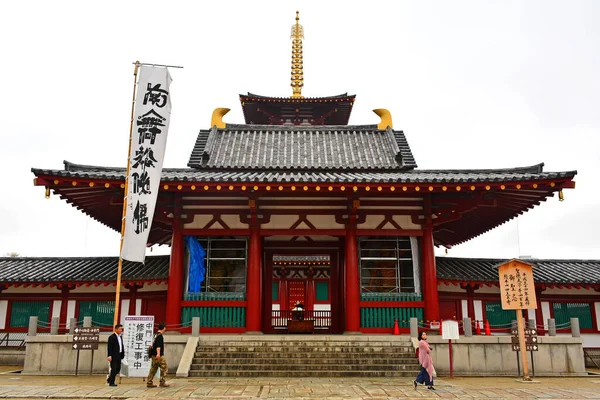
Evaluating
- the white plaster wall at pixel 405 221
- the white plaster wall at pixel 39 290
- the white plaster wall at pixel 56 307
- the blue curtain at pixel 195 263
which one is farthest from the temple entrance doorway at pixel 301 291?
the white plaster wall at pixel 39 290

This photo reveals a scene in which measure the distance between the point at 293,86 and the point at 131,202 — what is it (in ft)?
69.5

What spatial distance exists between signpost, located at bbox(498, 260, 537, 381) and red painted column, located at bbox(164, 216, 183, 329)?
9738 millimetres

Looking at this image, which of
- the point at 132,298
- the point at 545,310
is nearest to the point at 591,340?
the point at 545,310

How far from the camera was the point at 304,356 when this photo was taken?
506 inches

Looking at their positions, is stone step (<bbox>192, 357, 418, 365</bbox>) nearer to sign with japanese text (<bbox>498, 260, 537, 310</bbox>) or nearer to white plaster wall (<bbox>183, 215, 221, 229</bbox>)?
sign with japanese text (<bbox>498, 260, 537, 310</bbox>)

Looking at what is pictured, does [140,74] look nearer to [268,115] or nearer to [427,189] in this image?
[427,189]

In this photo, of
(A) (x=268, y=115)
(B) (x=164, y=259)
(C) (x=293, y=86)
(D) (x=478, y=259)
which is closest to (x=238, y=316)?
(B) (x=164, y=259)

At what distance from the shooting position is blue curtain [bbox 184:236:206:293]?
604 inches

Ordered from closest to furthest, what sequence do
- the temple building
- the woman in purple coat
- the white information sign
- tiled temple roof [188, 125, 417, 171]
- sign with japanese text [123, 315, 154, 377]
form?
the woman in purple coat, sign with japanese text [123, 315, 154, 377], the white information sign, the temple building, tiled temple roof [188, 125, 417, 171]

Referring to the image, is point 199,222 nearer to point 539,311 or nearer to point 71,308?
point 71,308


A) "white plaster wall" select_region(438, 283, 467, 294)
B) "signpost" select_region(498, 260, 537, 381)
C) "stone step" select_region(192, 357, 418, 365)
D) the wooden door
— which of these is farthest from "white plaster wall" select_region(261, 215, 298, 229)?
the wooden door

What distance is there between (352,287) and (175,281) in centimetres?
573

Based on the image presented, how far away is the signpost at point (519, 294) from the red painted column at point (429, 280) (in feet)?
8.30

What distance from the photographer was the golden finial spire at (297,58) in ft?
104
